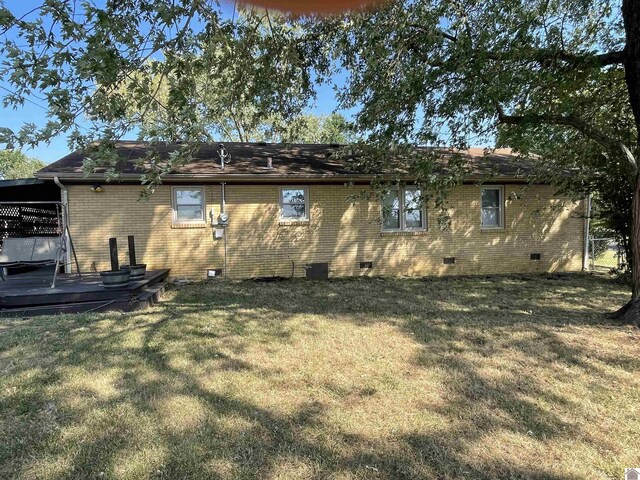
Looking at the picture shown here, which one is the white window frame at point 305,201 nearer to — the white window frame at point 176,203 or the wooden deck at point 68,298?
the white window frame at point 176,203

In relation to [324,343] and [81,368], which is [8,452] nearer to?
[81,368]

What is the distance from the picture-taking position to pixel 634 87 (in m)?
5.08

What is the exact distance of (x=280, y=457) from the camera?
2.49m

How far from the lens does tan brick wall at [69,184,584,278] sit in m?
9.38

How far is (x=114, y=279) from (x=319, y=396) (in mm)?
4743

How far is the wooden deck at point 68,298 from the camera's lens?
6.12 m

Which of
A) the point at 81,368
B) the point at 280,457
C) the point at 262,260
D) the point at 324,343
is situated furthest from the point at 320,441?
the point at 262,260

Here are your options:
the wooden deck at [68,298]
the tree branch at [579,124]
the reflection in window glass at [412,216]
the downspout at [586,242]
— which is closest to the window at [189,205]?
the wooden deck at [68,298]

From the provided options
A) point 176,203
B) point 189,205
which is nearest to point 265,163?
point 189,205

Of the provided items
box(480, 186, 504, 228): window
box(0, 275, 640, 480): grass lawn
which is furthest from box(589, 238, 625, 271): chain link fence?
box(0, 275, 640, 480): grass lawn

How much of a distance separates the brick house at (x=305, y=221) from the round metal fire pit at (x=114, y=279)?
10.3 feet

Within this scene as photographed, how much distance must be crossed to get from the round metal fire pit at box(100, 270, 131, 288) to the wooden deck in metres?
0.08

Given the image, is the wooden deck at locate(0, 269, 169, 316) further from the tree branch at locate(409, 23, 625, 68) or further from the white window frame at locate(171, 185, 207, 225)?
the tree branch at locate(409, 23, 625, 68)

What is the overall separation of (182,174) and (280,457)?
26.6 ft
